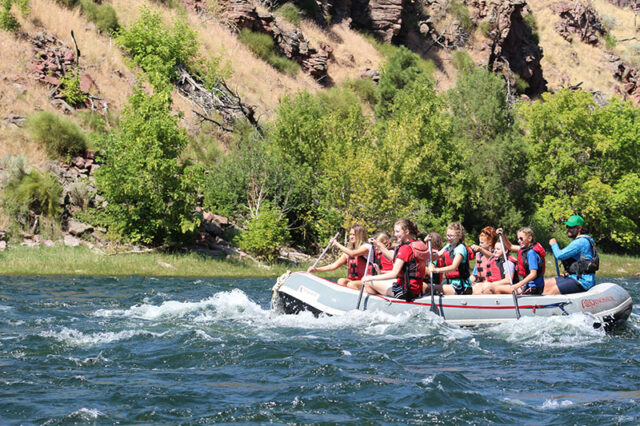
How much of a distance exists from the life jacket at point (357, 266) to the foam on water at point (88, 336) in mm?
4143

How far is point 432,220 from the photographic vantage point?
34031mm

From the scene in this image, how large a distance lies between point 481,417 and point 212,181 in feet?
76.2

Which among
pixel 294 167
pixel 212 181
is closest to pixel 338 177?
pixel 294 167

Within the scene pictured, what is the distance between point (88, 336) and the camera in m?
11.3

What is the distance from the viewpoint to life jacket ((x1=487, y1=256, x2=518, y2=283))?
1409 centimetres

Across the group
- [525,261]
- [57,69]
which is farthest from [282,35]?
[525,261]

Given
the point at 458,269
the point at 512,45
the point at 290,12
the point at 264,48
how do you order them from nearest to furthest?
the point at 458,269 < the point at 264,48 < the point at 290,12 < the point at 512,45

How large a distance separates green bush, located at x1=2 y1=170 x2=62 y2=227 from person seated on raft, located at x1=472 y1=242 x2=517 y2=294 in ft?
55.1

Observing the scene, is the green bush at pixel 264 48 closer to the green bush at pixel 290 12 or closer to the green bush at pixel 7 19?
the green bush at pixel 290 12

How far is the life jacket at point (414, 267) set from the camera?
42.2ft

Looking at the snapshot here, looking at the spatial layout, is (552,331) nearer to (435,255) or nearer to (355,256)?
(435,255)

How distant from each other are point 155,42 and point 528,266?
101 ft

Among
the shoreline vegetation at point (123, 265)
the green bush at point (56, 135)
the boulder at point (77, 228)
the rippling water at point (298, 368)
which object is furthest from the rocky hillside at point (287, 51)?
the rippling water at point (298, 368)

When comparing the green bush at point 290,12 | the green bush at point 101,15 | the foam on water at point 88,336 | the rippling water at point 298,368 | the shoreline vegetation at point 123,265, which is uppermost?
the green bush at point 290,12
